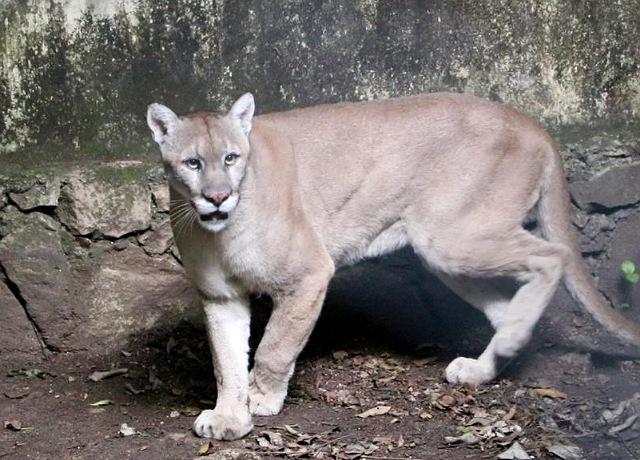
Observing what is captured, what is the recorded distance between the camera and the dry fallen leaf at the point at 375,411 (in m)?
4.58

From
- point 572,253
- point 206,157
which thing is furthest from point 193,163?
point 572,253

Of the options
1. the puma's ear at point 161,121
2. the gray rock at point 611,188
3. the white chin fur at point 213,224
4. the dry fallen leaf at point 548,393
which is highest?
the puma's ear at point 161,121

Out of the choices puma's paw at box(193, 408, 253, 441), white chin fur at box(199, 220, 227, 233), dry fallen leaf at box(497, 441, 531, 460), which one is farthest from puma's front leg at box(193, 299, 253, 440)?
dry fallen leaf at box(497, 441, 531, 460)

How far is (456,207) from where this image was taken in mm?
4664

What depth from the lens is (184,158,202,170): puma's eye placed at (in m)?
4.21

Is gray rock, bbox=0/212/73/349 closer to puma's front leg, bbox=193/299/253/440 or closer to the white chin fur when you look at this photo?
puma's front leg, bbox=193/299/253/440

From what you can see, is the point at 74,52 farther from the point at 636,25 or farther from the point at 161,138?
the point at 636,25

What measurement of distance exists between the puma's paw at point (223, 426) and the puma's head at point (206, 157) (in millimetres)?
753

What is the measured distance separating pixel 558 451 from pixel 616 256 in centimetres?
169

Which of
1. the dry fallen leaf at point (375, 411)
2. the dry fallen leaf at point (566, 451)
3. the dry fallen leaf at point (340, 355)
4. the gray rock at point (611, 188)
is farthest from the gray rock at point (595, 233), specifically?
the dry fallen leaf at point (566, 451)

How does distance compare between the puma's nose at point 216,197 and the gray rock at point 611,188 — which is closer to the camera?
the puma's nose at point 216,197

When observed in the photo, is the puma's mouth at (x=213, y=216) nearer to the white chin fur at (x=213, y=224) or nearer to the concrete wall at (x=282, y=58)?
the white chin fur at (x=213, y=224)

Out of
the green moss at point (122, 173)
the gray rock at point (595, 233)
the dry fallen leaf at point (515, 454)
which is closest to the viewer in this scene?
the dry fallen leaf at point (515, 454)

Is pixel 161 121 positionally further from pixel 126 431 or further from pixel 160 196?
pixel 126 431
